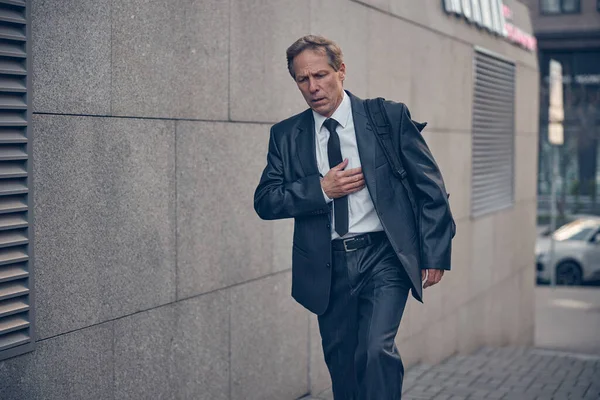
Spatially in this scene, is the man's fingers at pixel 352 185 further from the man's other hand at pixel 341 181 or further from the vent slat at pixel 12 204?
the vent slat at pixel 12 204

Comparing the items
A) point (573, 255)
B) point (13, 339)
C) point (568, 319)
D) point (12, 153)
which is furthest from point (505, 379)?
point (573, 255)

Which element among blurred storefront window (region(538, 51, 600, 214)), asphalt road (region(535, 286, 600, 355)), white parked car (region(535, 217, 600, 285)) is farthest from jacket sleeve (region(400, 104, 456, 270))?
blurred storefront window (region(538, 51, 600, 214))

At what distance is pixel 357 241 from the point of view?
13.9ft

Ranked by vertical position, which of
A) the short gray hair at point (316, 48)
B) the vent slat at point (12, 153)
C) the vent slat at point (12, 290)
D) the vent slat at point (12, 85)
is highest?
the short gray hair at point (316, 48)

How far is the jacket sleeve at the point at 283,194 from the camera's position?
423 centimetres

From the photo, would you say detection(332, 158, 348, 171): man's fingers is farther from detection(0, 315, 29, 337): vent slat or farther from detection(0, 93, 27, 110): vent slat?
detection(0, 315, 29, 337): vent slat

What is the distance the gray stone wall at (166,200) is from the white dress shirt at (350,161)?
3.29 feet

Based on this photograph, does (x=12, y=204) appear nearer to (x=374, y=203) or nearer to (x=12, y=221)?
(x=12, y=221)

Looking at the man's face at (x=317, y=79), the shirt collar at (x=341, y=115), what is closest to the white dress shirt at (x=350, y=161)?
the shirt collar at (x=341, y=115)

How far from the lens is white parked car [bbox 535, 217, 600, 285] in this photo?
21.0 meters

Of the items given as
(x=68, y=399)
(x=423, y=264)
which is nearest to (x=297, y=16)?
(x=423, y=264)

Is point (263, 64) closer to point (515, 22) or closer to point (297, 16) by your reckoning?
point (297, 16)

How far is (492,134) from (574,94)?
37684 mm

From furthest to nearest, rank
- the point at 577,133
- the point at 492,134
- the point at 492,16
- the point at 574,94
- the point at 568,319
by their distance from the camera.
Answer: the point at 577,133 → the point at 574,94 → the point at 568,319 → the point at 492,134 → the point at 492,16
